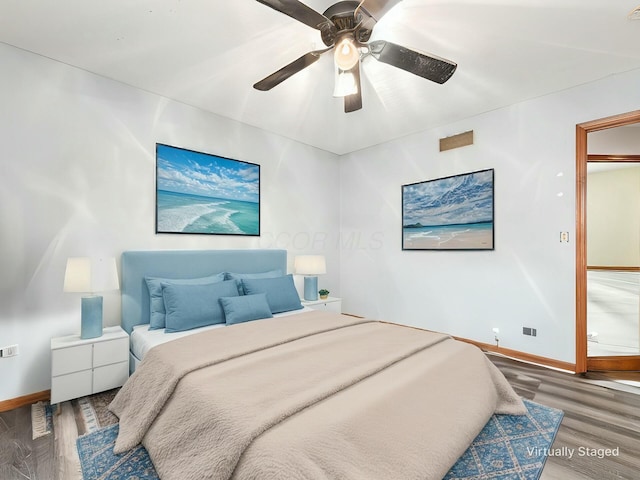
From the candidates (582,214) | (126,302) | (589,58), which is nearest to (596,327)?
(582,214)

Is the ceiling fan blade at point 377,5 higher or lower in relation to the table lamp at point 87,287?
higher

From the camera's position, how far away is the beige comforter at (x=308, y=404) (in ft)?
3.64

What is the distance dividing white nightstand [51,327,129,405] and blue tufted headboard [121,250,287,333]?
318 millimetres

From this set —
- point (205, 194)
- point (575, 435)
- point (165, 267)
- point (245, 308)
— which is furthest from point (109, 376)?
point (575, 435)

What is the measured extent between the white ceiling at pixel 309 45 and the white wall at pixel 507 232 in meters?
0.26

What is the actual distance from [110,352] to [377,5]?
290 centimetres

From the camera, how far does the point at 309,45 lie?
2316 millimetres

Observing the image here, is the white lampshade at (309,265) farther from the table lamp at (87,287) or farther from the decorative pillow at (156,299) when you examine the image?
the table lamp at (87,287)

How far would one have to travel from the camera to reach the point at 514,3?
1.90 m

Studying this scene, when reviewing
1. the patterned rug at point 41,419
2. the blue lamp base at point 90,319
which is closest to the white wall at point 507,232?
the blue lamp base at point 90,319

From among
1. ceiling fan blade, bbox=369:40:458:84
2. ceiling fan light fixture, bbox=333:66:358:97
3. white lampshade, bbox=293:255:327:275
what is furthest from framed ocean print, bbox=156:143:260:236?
ceiling fan blade, bbox=369:40:458:84

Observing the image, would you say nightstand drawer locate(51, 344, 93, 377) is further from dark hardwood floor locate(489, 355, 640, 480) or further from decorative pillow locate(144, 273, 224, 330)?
dark hardwood floor locate(489, 355, 640, 480)

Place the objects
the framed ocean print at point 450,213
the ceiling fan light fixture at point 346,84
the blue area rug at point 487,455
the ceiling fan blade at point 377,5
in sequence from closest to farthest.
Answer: the ceiling fan blade at point 377,5
the blue area rug at point 487,455
the ceiling fan light fixture at point 346,84
the framed ocean print at point 450,213

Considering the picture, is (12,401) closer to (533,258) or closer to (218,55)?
(218,55)
